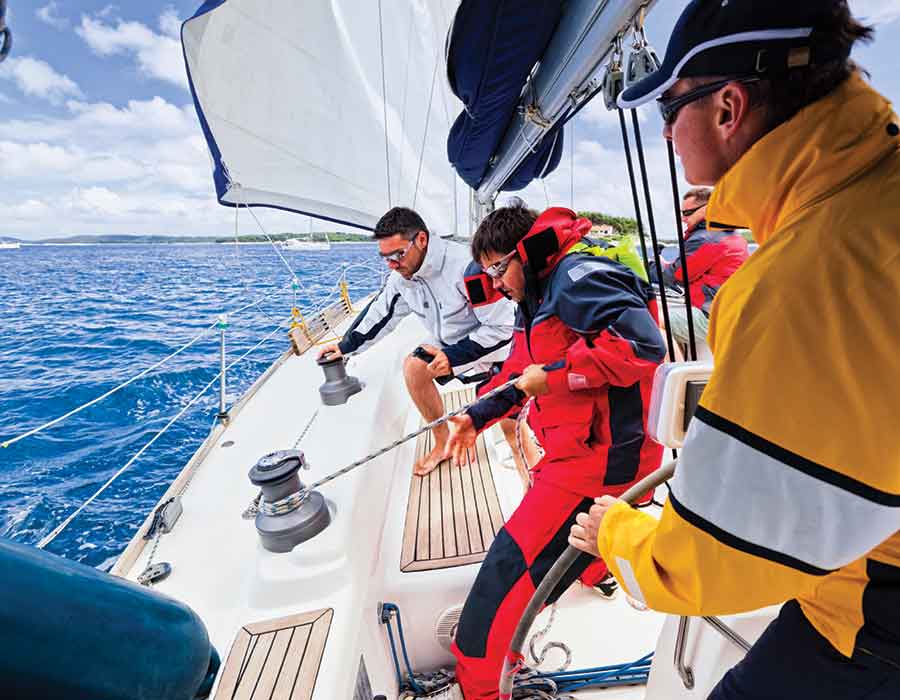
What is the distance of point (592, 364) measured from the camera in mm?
1269

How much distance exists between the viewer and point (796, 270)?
1.47ft

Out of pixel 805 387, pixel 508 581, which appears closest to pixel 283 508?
pixel 508 581

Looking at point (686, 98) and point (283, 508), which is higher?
point (686, 98)

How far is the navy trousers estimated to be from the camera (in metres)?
0.60

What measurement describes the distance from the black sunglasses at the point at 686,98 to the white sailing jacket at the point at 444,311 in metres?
1.57

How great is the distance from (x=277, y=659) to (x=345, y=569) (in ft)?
0.83

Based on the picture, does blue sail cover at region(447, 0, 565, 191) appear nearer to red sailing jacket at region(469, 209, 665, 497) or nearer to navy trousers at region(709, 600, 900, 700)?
red sailing jacket at region(469, 209, 665, 497)

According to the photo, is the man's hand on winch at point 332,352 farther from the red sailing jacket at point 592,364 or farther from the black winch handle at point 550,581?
the black winch handle at point 550,581

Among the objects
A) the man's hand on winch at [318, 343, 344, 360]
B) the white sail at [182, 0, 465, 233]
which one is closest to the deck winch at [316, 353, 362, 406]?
the man's hand on winch at [318, 343, 344, 360]

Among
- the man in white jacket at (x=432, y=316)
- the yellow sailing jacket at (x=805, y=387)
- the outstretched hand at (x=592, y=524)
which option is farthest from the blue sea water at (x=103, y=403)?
the yellow sailing jacket at (x=805, y=387)

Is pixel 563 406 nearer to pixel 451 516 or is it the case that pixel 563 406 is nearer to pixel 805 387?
pixel 451 516

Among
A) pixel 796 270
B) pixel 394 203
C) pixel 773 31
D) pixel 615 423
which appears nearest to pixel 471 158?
pixel 394 203

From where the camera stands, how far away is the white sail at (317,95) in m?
2.20

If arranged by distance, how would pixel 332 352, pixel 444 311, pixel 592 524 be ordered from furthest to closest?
pixel 444 311
pixel 332 352
pixel 592 524
